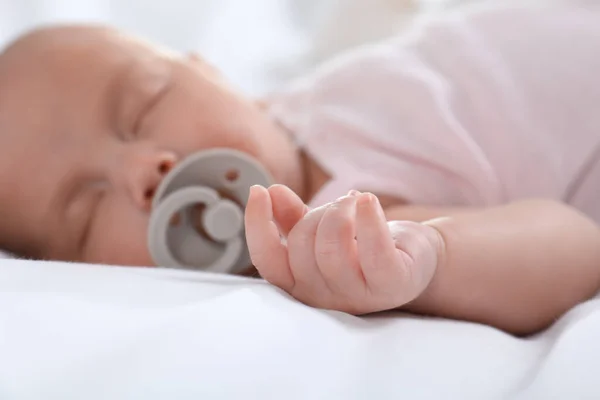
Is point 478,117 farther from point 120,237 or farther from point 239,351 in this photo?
point 239,351

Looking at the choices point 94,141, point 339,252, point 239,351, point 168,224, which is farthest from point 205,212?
point 239,351

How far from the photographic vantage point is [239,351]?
18.6 inches

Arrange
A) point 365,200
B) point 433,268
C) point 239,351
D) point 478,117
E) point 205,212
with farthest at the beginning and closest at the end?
point 478,117 < point 205,212 < point 433,268 < point 365,200 < point 239,351

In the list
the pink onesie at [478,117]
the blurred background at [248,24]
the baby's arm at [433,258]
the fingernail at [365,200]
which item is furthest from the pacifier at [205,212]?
the blurred background at [248,24]

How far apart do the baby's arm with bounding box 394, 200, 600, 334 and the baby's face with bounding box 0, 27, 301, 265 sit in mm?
355

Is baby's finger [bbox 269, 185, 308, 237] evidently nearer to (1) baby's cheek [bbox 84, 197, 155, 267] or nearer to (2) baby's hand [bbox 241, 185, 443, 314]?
(2) baby's hand [bbox 241, 185, 443, 314]

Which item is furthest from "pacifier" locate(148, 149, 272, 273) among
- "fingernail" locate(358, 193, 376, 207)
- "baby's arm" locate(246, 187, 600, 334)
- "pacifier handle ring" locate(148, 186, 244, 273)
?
"fingernail" locate(358, 193, 376, 207)

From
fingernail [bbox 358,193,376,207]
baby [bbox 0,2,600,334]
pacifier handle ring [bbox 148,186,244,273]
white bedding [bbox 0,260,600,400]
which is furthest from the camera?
baby [bbox 0,2,600,334]

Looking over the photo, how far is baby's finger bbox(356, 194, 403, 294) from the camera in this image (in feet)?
1.88

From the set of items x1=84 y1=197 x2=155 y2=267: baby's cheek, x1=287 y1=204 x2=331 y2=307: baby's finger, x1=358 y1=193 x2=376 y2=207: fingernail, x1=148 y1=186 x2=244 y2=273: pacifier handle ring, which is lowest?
x1=84 y1=197 x2=155 y2=267: baby's cheek

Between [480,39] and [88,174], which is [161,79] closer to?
[88,174]

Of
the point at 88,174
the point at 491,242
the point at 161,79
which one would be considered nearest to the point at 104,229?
the point at 88,174

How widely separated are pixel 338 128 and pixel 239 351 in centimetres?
66

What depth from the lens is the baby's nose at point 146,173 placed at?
2.94ft
